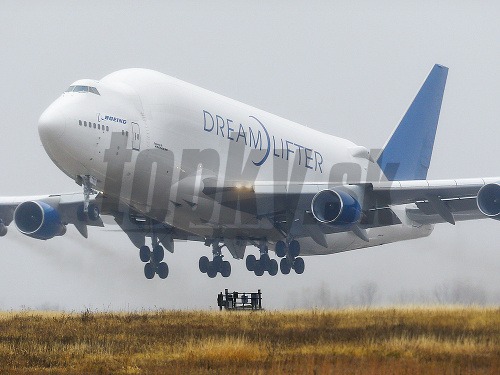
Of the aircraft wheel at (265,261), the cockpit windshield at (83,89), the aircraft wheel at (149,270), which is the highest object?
the cockpit windshield at (83,89)

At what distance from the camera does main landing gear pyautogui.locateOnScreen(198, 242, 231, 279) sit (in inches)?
1873

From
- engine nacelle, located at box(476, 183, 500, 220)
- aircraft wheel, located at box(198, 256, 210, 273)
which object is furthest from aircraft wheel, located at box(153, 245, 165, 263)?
engine nacelle, located at box(476, 183, 500, 220)

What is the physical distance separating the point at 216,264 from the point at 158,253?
10.1 ft

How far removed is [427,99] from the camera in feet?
179

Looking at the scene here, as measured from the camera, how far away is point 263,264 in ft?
154

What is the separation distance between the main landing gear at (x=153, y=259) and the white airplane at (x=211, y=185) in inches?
1.8

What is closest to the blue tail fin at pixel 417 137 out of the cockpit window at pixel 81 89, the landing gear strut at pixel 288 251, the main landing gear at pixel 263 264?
the main landing gear at pixel 263 264

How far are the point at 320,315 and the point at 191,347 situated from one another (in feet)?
37.5

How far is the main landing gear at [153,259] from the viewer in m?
46.0

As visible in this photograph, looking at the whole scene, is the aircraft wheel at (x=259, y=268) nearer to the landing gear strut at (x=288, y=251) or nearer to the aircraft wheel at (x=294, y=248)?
the landing gear strut at (x=288, y=251)

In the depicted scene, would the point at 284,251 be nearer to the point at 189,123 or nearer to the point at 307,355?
the point at 189,123

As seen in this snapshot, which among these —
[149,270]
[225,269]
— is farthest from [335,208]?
[149,270]

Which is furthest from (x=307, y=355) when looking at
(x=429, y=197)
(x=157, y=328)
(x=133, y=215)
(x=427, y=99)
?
(x=427, y=99)

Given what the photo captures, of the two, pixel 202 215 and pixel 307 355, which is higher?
pixel 202 215
